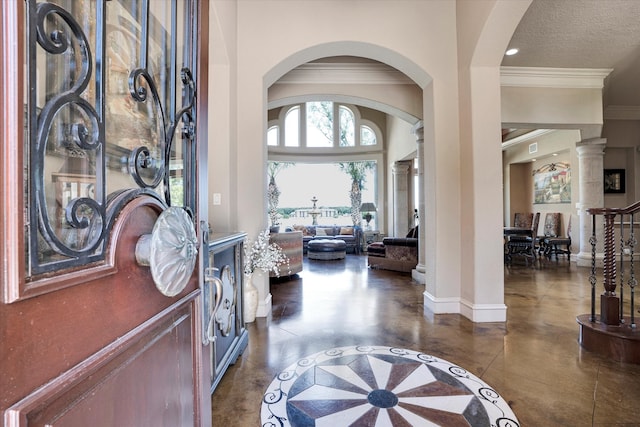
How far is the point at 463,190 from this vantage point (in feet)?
10.7

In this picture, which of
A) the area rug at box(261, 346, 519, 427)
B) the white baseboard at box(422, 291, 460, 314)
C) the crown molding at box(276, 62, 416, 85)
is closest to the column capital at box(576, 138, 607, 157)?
the crown molding at box(276, 62, 416, 85)

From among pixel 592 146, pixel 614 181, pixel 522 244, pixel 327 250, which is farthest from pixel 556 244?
pixel 327 250

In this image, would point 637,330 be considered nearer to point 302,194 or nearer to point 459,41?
point 459,41

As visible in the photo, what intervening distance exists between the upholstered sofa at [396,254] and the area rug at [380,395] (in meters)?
3.32

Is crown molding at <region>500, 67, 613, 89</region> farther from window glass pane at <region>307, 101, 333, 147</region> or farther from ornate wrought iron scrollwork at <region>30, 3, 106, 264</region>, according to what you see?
ornate wrought iron scrollwork at <region>30, 3, 106, 264</region>

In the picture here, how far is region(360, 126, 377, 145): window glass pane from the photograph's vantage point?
Result: 9430 mm

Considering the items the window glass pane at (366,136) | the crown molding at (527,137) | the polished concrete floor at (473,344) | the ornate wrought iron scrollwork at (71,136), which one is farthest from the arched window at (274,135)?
the ornate wrought iron scrollwork at (71,136)

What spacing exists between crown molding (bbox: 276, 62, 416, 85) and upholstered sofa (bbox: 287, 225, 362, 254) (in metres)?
A: 4.73

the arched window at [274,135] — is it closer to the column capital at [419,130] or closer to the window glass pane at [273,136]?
the window glass pane at [273,136]

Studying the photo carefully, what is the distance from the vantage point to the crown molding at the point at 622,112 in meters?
6.50

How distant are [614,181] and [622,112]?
60.7 inches

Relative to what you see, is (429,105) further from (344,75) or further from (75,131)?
(75,131)

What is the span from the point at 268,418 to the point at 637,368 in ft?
8.41

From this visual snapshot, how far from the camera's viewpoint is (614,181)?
692 cm
